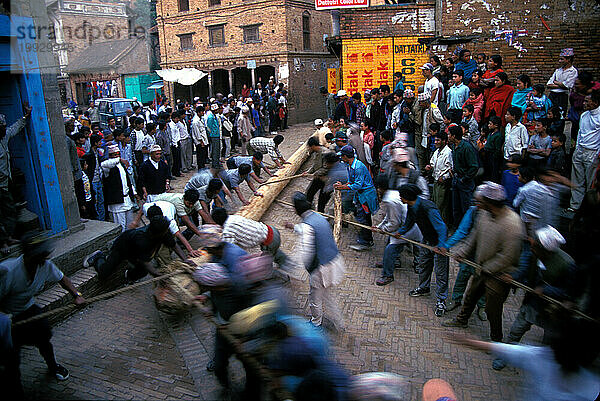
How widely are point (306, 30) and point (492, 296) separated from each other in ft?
73.0

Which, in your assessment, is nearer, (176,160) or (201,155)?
(176,160)

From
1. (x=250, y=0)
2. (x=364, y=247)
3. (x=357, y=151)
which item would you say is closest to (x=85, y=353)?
(x=364, y=247)

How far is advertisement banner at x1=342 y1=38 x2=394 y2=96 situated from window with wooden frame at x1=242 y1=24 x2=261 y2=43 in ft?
34.5

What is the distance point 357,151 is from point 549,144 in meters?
3.73

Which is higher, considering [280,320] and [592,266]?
[592,266]

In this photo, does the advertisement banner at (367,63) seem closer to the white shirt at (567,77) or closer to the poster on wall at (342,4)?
the poster on wall at (342,4)

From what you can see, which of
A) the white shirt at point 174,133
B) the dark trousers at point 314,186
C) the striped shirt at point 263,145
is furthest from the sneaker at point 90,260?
the white shirt at point 174,133


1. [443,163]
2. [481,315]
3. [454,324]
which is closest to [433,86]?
[443,163]

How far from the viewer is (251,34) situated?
2403 cm

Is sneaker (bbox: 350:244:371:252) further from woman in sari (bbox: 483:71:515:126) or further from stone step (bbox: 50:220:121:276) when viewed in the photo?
woman in sari (bbox: 483:71:515:126)

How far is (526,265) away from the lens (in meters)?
5.03

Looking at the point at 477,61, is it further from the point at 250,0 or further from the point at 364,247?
the point at 250,0

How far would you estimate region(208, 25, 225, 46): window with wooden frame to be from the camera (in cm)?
2512

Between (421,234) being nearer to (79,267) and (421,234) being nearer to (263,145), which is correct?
(79,267)
